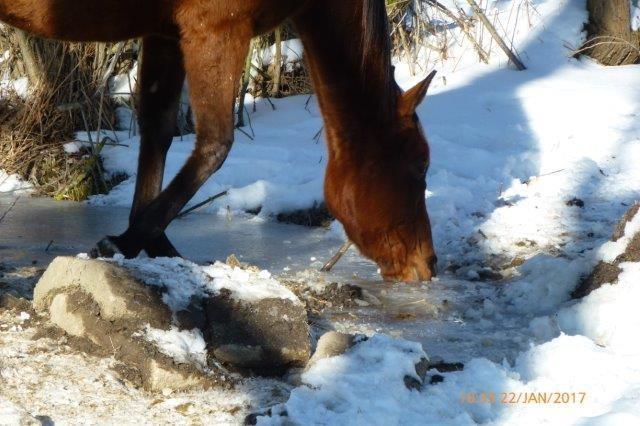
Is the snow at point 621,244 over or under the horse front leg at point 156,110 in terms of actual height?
under

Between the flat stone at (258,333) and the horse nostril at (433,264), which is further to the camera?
the horse nostril at (433,264)

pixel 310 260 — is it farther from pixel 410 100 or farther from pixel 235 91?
pixel 235 91

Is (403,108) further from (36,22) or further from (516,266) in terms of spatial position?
(36,22)

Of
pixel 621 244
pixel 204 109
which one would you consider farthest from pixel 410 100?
pixel 621 244

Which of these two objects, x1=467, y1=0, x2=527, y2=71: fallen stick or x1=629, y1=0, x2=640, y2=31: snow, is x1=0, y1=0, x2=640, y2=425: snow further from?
x1=629, y1=0, x2=640, y2=31: snow

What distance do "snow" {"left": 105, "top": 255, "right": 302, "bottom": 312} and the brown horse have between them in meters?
0.70

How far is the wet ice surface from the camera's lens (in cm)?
374

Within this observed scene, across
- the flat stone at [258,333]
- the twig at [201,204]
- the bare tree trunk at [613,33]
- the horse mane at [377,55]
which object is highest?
the horse mane at [377,55]

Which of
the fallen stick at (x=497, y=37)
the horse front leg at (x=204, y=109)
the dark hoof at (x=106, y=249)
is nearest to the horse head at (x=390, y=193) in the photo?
the horse front leg at (x=204, y=109)

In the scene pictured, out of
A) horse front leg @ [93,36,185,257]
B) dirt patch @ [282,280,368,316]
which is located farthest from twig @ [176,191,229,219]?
dirt patch @ [282,280,368,316]

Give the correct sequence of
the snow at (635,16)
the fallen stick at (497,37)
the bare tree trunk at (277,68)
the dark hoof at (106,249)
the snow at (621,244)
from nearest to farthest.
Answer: the snow at (621,244)
the dark hoof at (106,249)
the fallen stick at (497,37)
the bare tree trunk at (277,68)
the snow at (635,16)

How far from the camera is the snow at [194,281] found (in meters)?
3.19

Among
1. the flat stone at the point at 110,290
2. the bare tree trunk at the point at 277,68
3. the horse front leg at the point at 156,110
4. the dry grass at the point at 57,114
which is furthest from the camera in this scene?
the bare tree trunk at the point at 277,68

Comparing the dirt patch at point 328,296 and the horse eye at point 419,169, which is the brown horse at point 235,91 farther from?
the dirt patch at point 328,296
